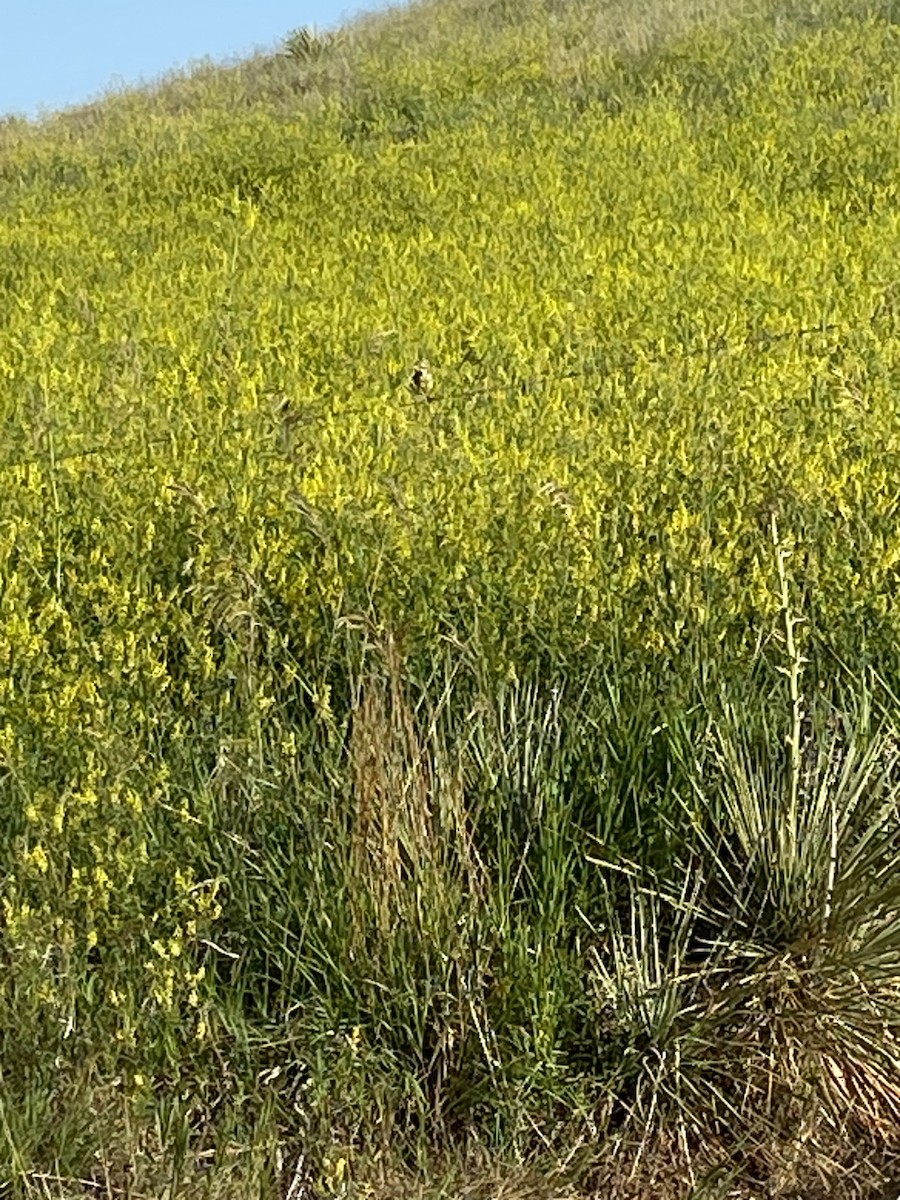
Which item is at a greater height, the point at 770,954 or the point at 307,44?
the point at 307,44

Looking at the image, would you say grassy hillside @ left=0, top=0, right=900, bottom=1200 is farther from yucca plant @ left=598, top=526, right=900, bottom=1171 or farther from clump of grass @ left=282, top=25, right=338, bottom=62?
Answer: clump of grass @ left=282, top=25, right=338, bottom=62

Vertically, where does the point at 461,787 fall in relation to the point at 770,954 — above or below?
above

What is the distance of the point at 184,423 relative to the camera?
4.47 meters

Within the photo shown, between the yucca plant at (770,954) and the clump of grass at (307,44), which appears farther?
the clump of grass at (307,44)

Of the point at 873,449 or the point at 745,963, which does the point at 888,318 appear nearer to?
the point at 873,449

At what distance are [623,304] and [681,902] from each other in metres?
4.13

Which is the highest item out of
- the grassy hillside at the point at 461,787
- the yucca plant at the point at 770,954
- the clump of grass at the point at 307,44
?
the clump of grass at the point at 307,44

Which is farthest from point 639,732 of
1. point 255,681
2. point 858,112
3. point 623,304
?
point 858,112

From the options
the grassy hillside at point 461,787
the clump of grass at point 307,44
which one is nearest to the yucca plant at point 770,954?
the grassy hillside at point 461,787

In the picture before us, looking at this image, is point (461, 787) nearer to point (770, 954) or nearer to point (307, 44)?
point (770, 954)

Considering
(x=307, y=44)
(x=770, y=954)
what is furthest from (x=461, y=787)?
(x=307, y=44)

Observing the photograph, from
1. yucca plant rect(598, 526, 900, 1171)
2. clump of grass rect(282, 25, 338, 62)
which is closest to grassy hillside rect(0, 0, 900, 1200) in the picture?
yucca plant rect(598, 526, 900, 1171)

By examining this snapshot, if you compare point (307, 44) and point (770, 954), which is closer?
point (770, 954)

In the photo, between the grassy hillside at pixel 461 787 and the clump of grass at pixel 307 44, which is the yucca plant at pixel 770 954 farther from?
the clump of grass at pixel 307 44
